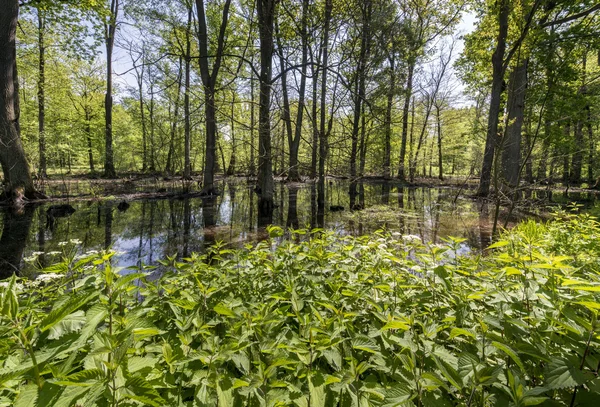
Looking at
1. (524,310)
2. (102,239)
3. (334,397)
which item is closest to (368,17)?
(524,310)

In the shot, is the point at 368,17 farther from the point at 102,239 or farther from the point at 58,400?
the point at 102,239

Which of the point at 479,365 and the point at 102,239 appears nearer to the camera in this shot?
the point at 479,365

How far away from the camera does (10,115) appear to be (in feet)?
31.0

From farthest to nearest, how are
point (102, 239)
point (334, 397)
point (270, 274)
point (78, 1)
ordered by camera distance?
point (78, 1), point (102, 239), point (270, 274), point (334, 397)

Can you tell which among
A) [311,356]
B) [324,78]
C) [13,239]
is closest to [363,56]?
[324,78]

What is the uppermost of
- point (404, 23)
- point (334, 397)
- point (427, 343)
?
point (404, 23)

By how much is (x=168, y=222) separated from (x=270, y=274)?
7.87 metres

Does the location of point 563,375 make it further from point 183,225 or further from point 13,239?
point 13,239

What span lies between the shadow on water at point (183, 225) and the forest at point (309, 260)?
10 centimetres

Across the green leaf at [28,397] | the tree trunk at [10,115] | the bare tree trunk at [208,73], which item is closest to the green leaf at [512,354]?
the green leaf at [28,397]

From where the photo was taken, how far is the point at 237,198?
14250 millimetres

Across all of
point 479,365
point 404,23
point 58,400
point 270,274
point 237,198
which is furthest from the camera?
point 237,198

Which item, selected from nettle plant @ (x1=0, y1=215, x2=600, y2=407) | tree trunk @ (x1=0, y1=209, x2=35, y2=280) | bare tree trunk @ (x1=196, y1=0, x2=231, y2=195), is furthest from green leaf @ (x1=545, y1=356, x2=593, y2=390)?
bare tree trunk @ (x1=196, y1=0, x2=231, y2=195)

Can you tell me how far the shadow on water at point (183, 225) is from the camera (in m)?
5.98
